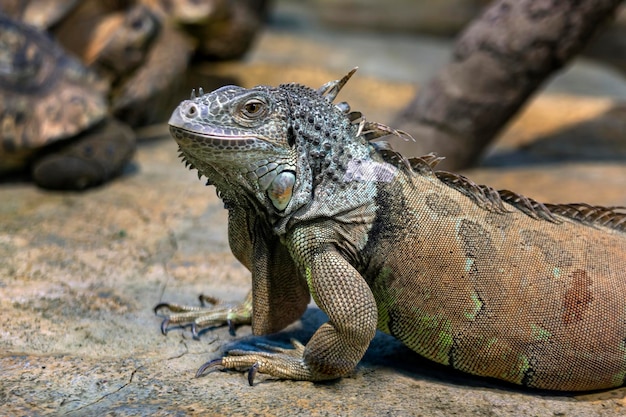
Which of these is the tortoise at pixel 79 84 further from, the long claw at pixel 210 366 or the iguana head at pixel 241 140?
the iguana head at pixel 241 140

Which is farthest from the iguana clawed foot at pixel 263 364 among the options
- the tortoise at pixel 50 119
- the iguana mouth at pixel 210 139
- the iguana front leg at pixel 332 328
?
the tortoise at pixel 50 119

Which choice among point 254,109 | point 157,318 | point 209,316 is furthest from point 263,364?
point 254,109

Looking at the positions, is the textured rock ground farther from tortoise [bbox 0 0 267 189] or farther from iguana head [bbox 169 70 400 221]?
iguana head [bbox 169 70 400 221]

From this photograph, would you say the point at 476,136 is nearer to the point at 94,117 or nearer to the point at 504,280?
the point at 94,117

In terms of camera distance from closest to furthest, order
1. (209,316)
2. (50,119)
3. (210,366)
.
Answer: (210,366) → (209,316) → (50,119)

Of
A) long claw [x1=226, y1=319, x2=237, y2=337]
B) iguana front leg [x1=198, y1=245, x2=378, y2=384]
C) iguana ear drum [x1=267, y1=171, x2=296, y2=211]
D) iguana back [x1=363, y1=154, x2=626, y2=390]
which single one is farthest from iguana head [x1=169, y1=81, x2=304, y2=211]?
long claw [x1=226, y1=319, x2=237, y2=337]

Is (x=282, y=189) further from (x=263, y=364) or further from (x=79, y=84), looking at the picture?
(x=79, y=84)
